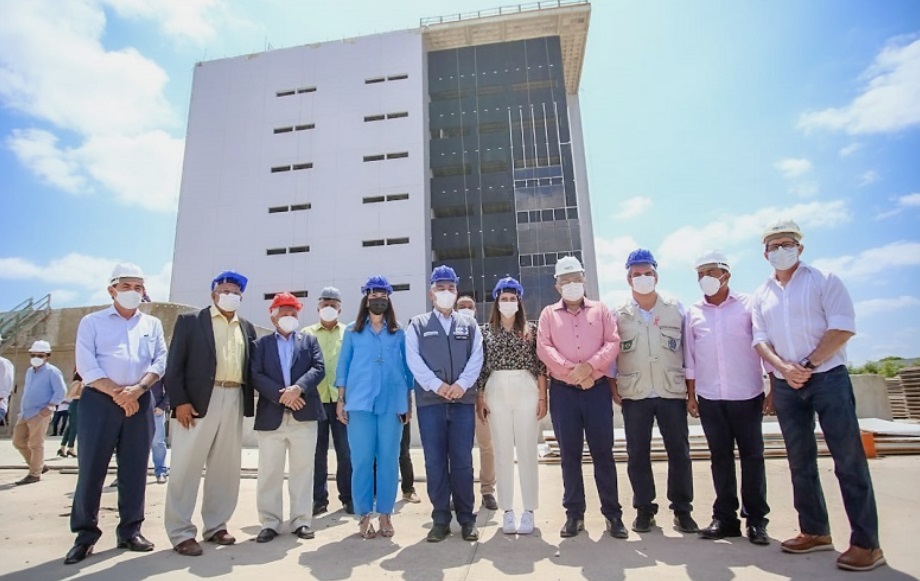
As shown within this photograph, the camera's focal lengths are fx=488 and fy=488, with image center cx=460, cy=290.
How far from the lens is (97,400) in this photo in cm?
304

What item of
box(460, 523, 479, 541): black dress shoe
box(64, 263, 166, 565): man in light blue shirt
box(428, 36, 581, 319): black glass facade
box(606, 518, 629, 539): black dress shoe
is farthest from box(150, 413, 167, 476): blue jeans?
box(428, 36, 581, 319): black glass facade

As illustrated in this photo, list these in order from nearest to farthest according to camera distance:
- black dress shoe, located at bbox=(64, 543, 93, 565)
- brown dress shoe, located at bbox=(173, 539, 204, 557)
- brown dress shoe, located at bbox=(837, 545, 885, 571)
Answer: brown dress shoe, located at bbox=(837, 545, 885, 571) → black dress shoe, located at bbox=(64, 543, 93, 565) → brown dress shoe, located at bbox=(173, 539, 204, 557)

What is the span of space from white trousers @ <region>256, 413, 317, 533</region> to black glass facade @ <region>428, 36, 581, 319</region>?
22.5 m

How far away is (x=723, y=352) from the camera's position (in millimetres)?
3184

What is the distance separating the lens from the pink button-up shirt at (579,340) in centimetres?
327

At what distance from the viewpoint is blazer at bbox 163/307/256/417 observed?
122 inches

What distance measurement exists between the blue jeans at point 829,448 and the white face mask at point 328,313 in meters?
3.47

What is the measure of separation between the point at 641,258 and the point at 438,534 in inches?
91.2

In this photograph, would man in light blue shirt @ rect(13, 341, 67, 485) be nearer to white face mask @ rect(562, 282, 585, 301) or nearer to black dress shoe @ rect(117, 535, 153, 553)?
black dress shoe @ rect(117, 535, 153, 553)

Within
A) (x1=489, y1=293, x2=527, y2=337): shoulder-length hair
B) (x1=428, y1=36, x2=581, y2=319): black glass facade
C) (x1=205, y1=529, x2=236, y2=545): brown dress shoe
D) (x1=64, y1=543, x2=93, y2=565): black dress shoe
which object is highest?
(x1=428, y1=36, x2=581, y2=319): black glass facade

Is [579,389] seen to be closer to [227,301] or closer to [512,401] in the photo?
[512,401]

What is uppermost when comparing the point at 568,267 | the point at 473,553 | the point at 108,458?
the point at 568,267

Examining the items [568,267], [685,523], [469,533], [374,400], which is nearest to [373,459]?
[374,400]

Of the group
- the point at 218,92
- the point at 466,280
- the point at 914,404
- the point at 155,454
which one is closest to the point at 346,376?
the point at 155,454
